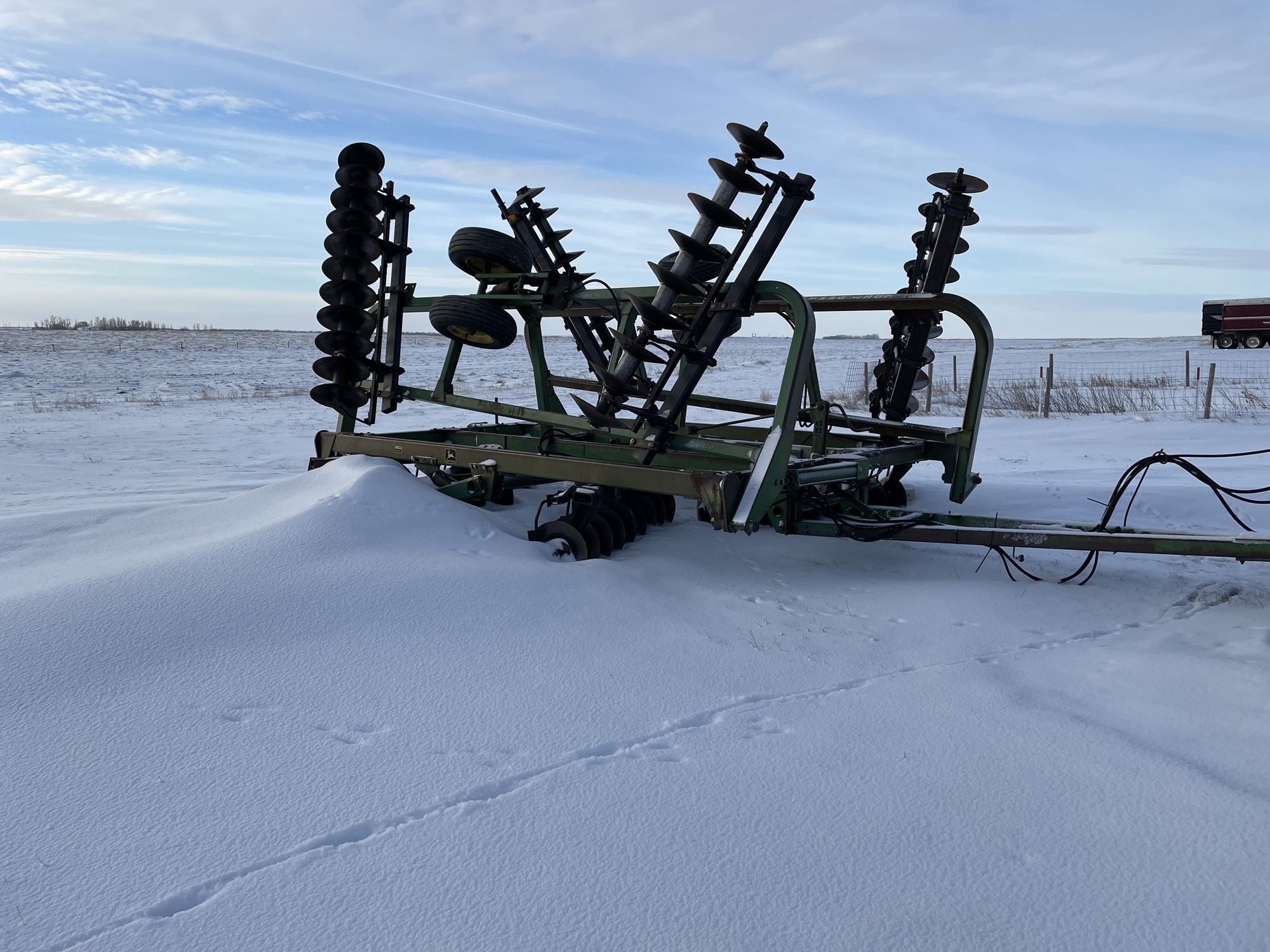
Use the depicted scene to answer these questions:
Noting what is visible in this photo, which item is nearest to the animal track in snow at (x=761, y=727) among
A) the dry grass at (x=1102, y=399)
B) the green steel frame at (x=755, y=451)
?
the green steel frame at (x=755, y=451)

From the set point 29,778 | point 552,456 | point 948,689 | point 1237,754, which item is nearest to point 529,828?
point 29,778

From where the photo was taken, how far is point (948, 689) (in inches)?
134

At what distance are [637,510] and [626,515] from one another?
1.02 feet

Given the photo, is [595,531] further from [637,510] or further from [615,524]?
[637,510]

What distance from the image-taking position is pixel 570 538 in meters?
5.15

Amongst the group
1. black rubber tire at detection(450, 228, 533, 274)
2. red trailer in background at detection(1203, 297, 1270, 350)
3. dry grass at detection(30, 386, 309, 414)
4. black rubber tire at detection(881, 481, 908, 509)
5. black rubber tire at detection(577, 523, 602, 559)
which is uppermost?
red trailer in background at detection(1203, 297, 1270, 350)

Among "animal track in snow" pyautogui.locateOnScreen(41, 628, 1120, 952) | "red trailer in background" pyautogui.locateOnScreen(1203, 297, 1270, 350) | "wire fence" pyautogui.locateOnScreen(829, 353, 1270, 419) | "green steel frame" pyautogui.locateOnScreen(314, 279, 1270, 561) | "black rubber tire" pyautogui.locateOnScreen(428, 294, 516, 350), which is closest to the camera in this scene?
"animal track in snow" pyautogui.locateOnScreen(41, 628, 1120, 952)

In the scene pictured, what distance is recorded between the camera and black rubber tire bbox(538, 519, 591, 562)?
5.13 metres

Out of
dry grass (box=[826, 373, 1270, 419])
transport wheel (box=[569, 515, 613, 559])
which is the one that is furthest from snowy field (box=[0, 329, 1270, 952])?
dry grass (box=[826, 373, 1270, 419])

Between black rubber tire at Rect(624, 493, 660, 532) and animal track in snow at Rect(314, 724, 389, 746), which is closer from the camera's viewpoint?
animal track in snow at Rect(314, 724, 389, 746)

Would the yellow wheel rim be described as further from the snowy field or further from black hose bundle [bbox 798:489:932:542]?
black hose bundle [bbox 798:489:932:542]

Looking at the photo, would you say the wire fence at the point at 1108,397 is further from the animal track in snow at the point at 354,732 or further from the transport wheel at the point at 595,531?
the animal track in snow at the point at 354,732

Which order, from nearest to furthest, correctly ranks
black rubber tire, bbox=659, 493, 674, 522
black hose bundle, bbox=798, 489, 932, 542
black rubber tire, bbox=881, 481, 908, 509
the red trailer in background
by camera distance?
black hose bundle, bbox=798, 489, 932, 542
black rubber tire, bbox=659, 493, 674, 522
black rubber tire, bbox=881, 481, 908, 509
the red trailer in background

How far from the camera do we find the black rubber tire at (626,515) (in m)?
5.54
